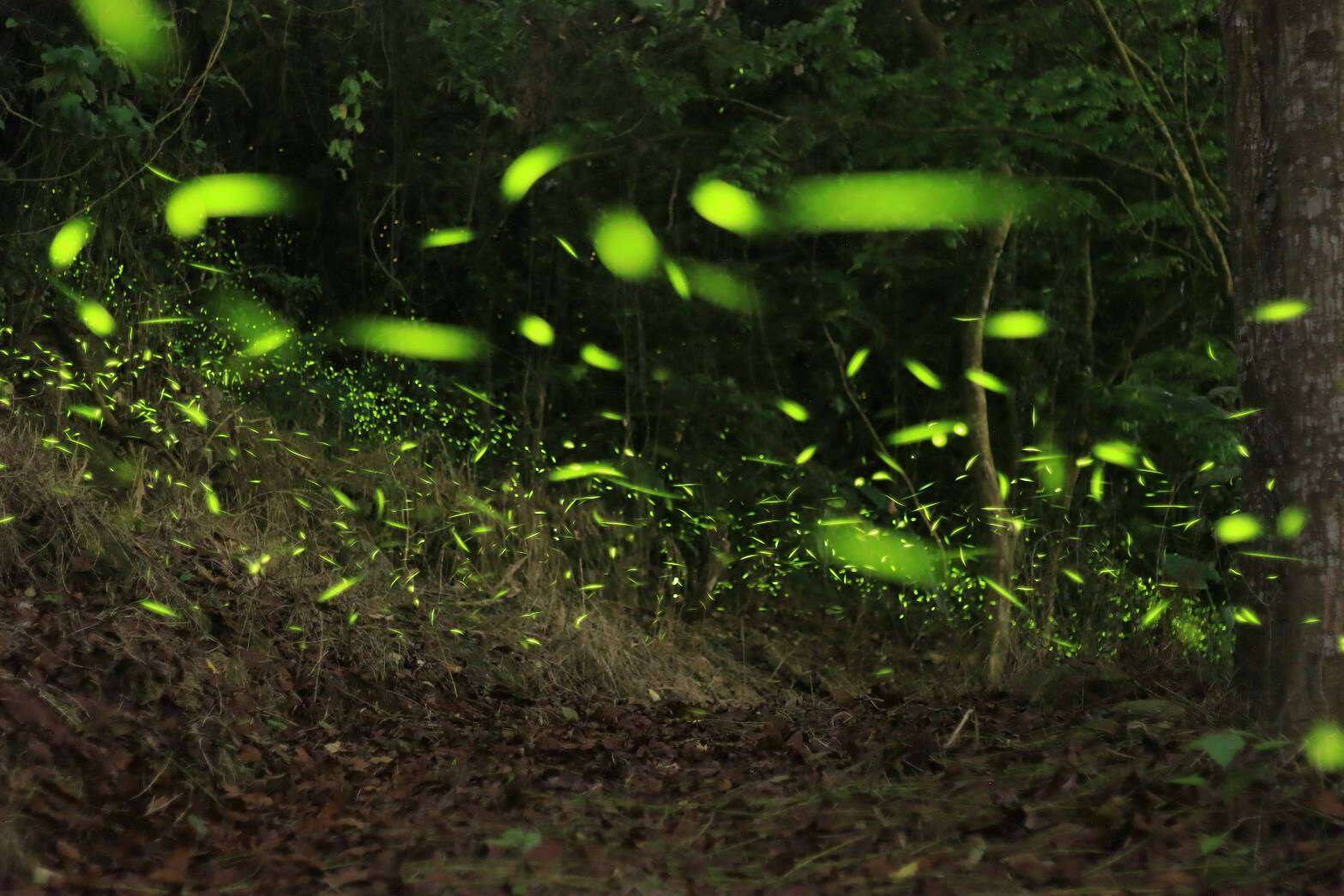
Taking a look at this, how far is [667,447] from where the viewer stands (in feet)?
30.1

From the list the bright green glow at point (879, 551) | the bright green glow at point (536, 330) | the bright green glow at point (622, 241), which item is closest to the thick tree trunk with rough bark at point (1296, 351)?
the bright green glow at point (879, 551)

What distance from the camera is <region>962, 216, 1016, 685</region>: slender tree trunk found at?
8406 mm

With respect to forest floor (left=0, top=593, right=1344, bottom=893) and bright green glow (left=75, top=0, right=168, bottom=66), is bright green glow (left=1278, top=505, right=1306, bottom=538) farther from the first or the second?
bright green glow (left=75, top=0, right=168, bottom=66)

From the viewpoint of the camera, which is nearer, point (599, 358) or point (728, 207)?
point (728, 207)

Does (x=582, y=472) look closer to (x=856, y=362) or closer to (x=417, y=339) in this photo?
(x=417, y=339)

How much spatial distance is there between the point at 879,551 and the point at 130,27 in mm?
5326

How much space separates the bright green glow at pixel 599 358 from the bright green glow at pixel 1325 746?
236 inches

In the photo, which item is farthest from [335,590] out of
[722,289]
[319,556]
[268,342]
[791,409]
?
[722,289]

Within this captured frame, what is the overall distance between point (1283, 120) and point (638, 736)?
3.19 meters

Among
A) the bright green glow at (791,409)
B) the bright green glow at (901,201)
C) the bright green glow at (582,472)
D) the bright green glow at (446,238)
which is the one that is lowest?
the bright green glow at (582,472)

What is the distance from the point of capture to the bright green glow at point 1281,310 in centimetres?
379

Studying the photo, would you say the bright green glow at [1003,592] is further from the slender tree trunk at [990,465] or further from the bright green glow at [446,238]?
the bright green glow at [446,238]

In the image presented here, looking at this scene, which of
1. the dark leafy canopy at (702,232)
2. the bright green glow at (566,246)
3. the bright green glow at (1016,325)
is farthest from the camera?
the bright green glow at (1016,325)

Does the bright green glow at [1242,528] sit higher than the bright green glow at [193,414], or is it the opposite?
the bright green glow at [193,414]
